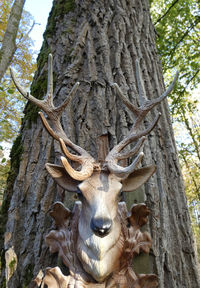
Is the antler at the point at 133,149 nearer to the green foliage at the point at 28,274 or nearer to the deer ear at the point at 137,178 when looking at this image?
the deer ear at the point at 137,178

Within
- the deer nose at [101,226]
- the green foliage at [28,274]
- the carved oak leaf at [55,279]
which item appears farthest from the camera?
the green foliage at [28,274]

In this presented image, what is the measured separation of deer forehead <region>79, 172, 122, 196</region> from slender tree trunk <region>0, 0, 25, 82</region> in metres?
2.74

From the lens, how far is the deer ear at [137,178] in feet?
4.77

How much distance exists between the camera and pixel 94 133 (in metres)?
1.96

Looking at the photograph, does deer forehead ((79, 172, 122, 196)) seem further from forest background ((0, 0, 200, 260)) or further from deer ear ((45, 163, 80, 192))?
forest background ((0, 0, 200, 260))

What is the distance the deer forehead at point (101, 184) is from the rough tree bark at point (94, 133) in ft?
1.06

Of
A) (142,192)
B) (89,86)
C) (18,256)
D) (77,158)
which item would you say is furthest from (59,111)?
(18,256)

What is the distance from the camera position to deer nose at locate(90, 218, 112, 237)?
3.70ft

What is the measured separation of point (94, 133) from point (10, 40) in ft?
8.11

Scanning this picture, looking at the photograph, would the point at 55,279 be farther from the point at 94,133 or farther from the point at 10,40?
the point at 10,40

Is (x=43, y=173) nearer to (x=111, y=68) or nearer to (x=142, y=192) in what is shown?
(x=142, y=192)

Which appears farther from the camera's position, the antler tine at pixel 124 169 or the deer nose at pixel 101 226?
the antler tine at pixel 124 169

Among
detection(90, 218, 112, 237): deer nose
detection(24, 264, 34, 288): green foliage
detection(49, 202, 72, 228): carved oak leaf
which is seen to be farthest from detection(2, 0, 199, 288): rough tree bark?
detection(90, 218, 112, 237): deer nose

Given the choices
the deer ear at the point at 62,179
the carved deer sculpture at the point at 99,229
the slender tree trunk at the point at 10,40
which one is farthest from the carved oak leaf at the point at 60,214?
the slender tree trunk at the point at 10,40
